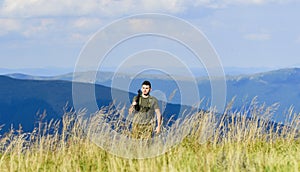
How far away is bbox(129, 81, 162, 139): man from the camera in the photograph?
1110cm

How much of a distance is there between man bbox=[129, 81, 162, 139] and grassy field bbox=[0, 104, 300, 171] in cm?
33

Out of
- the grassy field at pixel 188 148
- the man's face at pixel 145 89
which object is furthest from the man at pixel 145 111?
the grassy field at pixel 188 148

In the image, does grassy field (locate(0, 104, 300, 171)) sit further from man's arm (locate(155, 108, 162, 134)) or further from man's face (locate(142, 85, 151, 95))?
man's face (locate(142, 85, 151, 95))

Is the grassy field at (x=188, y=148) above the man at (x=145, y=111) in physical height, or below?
below

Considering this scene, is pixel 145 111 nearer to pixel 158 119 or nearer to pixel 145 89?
pixel 158 119

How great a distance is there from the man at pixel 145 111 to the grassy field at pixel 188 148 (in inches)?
13.1

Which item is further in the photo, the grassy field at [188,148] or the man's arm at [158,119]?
the man's arm at [158,119]

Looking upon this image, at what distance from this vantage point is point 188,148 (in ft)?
33.6

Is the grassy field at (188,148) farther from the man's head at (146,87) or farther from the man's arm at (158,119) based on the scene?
the man's head at (146,87)

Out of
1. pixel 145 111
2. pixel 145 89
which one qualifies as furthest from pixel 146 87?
pixel 145 111

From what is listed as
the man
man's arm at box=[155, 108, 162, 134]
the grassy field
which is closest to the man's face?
the man

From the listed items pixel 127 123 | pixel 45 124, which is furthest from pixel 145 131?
pixel 45 124

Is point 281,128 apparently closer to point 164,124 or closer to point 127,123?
point 164,124

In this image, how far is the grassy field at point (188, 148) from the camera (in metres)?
8.35
